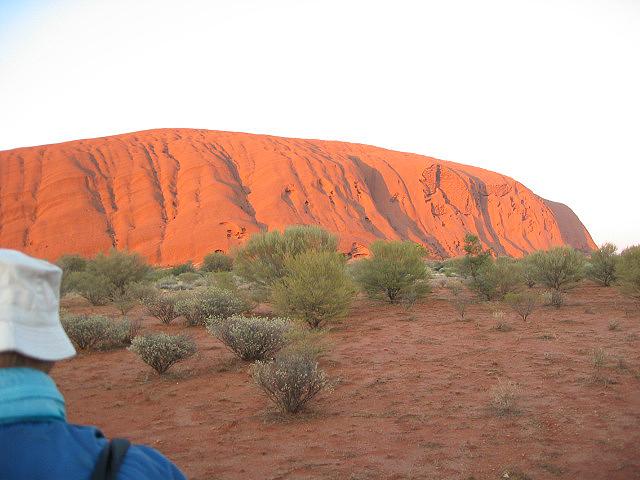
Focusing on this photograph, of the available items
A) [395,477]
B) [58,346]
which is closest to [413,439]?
[395,477]

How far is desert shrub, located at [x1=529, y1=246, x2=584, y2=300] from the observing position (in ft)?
67.8

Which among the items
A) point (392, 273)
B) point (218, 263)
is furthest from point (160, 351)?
point (218, 263)

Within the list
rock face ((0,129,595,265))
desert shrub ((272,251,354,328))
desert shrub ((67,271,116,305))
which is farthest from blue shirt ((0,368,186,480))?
rock face ((0,129,595,265))

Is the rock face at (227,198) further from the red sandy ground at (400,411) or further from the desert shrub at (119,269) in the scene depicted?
the red sandy ground at (400,411)

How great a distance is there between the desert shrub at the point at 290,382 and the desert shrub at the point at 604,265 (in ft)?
66.1

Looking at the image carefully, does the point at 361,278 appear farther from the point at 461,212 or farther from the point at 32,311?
the point at 461,212

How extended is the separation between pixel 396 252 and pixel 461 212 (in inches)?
2009

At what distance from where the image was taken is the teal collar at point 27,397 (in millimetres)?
1158

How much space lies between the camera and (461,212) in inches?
2653

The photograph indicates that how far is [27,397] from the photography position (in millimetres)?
1179

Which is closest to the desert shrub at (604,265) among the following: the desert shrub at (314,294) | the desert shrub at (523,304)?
the desert shrub at (523,304)

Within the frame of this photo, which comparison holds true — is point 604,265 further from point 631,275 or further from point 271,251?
point 271,251

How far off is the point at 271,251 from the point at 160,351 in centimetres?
959

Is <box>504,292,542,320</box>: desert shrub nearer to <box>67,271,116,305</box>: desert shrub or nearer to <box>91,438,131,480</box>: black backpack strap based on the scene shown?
<box>91,438,131,480</box>: black backpack strap
